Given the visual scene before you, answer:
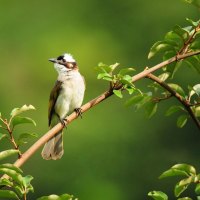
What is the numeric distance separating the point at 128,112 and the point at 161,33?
111 inches

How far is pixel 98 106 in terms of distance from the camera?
1895 centimetres

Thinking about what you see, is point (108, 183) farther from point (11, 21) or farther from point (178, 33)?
point (178, 33)

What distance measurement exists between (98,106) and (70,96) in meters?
13.9

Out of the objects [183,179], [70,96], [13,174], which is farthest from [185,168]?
[70,96]

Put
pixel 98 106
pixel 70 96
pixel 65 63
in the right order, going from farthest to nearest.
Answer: pixel 98 106, pixel 65 63, pixel 70 96

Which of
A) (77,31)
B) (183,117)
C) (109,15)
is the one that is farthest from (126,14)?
(183,117)

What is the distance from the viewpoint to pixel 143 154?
63.9 ft

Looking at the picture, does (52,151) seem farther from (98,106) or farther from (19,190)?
(98,106)

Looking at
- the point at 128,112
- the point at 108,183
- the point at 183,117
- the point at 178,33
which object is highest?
the point at 178,33

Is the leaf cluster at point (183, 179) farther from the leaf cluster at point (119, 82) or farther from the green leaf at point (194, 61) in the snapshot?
the green leaf at point (194, 61)

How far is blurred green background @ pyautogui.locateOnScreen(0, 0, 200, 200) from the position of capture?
1794 centimetres

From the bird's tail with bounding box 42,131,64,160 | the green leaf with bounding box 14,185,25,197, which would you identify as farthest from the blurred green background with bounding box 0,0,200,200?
the green leaf with bounding box 14,185,25,197

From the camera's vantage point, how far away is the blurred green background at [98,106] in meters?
17.9

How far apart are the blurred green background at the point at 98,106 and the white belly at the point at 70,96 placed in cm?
1140
